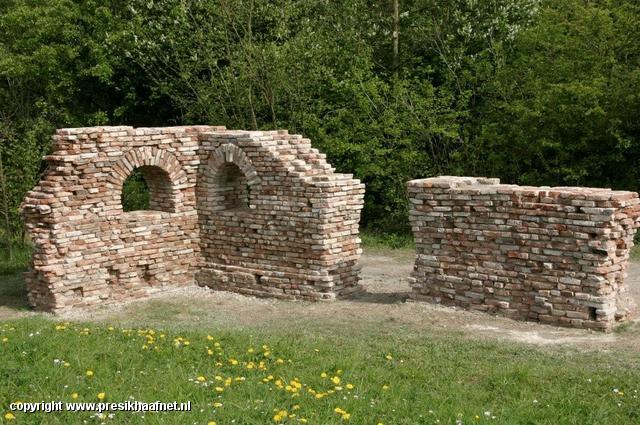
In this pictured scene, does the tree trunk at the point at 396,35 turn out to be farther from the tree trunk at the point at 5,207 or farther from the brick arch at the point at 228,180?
the tree trunk at the point at 5,207

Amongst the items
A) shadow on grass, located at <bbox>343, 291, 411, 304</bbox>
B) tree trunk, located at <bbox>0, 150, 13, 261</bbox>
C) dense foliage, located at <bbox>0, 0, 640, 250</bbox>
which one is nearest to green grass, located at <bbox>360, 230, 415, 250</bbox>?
dense foliage, located at <bbox>0, 0, 640, 250</bbox>

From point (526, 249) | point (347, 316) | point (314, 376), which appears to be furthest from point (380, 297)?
point (314, 376)

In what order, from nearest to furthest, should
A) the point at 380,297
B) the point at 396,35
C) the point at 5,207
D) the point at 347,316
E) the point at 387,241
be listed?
the point at 347,316 → the point at 380,297 → the point at 5,207 → the point at 387,241 → the point at 396,35

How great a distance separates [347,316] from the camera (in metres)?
11.5

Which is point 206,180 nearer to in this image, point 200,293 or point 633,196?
point 200,293

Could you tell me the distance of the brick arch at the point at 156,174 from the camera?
511 inches

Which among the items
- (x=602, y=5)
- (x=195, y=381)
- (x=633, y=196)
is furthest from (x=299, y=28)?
(x=195, y=381)

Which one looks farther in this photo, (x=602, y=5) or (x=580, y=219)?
(x=602, y=5)

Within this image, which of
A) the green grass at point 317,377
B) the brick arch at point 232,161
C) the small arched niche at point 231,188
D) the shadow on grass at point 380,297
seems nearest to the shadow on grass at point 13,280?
the green grass at point 317,377

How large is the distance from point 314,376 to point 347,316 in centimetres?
375

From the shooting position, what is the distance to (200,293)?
44.2 feet

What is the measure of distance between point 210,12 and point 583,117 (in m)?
9.55

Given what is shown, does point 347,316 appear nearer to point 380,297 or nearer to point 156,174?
point 380,297

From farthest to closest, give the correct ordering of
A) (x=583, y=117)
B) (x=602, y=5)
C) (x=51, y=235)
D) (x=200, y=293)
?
(x=602, y=5), (x=583, y=117), (x=200, y=293), (x=51, y=235)
